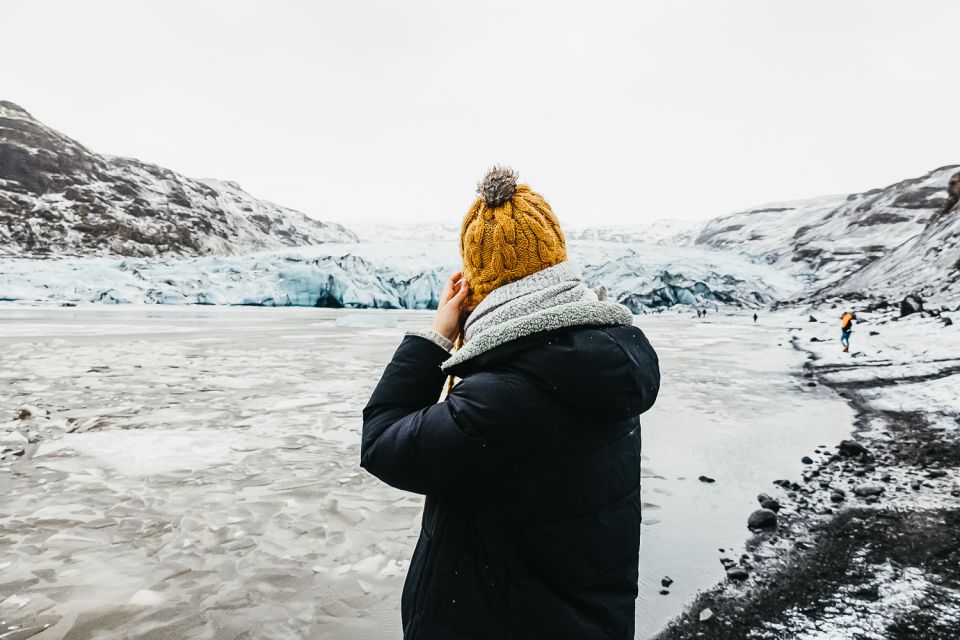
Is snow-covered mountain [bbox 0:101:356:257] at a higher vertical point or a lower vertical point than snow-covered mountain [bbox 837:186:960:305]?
higher

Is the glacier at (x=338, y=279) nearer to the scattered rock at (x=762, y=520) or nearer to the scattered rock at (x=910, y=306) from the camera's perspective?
the scattered rock at (x=910, y=306)

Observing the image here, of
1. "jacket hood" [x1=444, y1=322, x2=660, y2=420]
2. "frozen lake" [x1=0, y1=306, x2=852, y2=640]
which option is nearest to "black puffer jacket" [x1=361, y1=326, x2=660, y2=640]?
"jacket hood" [x1=444, y1=322, x2=660, y2=420]

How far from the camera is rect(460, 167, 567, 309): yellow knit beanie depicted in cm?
112

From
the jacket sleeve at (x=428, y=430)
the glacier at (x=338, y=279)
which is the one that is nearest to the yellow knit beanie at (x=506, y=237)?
the jacket sleeve at (x=428, y=430)

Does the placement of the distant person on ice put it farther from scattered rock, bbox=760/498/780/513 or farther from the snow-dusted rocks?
the snow-dusted rocks

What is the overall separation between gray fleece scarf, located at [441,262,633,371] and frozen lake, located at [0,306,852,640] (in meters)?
1.95

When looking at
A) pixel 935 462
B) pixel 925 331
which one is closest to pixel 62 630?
pixel 935 462

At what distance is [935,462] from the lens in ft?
14.2

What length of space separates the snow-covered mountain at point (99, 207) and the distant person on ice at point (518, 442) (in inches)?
2279

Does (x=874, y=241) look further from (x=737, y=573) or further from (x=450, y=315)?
(x=450, y=315)

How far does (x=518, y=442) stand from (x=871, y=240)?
211ft

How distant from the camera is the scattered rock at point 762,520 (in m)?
3.29

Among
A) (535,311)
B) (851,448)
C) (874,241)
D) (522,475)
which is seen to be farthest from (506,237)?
(874,241)

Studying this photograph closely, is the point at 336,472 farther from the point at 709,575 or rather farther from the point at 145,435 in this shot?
the point at 709,575
